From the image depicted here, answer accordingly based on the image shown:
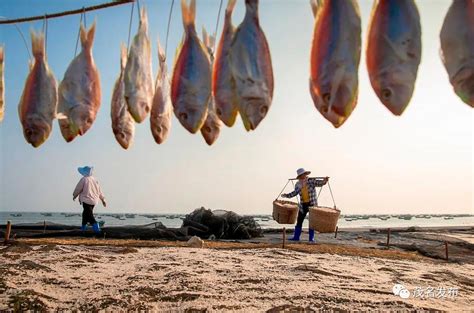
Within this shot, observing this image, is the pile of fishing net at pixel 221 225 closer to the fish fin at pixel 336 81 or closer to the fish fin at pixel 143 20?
the fish fin at pixel 143 20

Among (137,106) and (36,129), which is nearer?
(137,106)

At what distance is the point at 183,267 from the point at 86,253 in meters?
2.11

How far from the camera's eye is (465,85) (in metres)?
2.26

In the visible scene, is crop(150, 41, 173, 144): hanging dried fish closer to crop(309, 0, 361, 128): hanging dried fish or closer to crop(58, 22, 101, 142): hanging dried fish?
crop(58, 22, 101, 142): hanging dried fish

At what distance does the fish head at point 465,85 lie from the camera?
2.24 meters

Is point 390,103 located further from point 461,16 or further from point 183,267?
point 183,267

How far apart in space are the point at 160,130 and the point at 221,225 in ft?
36.0

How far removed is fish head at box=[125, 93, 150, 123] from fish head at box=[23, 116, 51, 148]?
86 cm

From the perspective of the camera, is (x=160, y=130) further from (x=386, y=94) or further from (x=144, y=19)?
(x=386, y=94)

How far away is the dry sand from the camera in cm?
564

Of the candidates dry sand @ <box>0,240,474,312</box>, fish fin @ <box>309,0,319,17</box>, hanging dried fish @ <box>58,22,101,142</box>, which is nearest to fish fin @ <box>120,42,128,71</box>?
hanging dried fish @ <box>58,22,101,142</box>

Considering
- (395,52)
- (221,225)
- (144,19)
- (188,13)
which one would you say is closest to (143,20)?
(144,19)

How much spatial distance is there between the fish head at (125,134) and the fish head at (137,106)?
1.41ft

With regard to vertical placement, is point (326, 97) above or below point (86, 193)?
above
